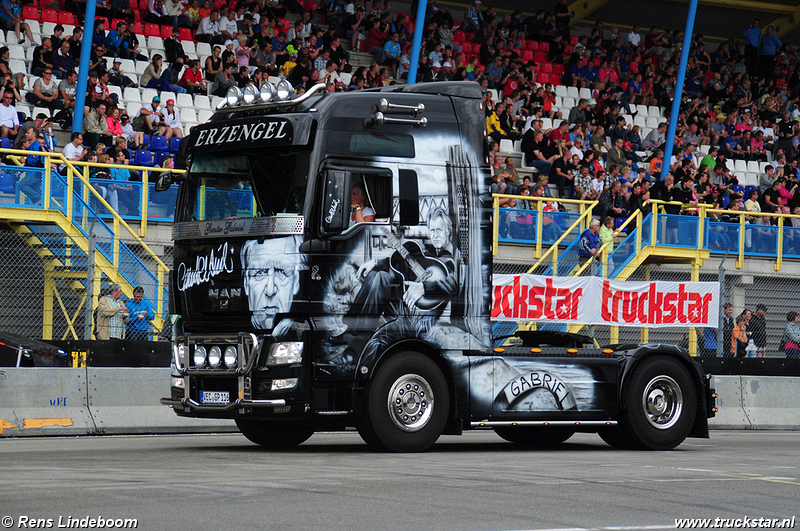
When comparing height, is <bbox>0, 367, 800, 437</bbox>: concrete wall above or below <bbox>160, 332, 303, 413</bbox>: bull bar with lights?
below

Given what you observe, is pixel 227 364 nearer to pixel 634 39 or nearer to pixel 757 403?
pixel 757 403

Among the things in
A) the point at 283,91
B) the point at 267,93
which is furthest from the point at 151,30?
the point at 283,91

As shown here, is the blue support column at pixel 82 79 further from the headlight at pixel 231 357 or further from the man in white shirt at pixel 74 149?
the headlight at pixel 231 357

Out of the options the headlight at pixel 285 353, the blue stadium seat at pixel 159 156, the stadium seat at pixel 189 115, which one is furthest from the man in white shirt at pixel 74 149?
the headlight at pixel 285 353

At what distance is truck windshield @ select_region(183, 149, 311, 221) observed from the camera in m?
11.1

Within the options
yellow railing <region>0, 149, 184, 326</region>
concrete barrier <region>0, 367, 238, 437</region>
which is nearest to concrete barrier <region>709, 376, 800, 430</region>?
concrete barrier <region>0, 367, 238, 437</region>

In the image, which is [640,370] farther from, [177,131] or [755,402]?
[177,131]

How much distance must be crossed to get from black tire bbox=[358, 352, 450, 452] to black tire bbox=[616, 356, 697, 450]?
2399 millimetres

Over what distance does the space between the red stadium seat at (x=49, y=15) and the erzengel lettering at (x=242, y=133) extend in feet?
46.3

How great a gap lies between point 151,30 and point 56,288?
1061 centimetres

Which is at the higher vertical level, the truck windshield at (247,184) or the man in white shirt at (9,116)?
the man in white shirt at (9,116)

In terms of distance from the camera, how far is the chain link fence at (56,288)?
1580 centimetres

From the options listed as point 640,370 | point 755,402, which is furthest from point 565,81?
point 640,370

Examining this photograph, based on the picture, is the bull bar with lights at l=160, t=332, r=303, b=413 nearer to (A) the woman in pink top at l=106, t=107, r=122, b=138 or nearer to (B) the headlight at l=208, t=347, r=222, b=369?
(B) the headlight at l=208, t=347, r=222, b=369
